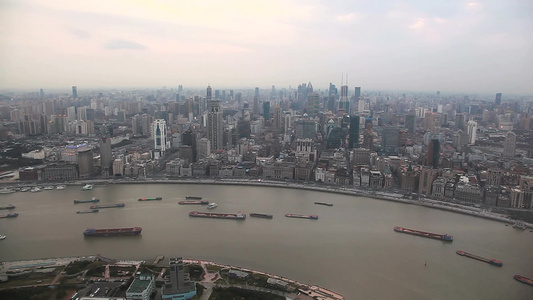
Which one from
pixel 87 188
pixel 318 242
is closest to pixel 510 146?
pixel 318 242

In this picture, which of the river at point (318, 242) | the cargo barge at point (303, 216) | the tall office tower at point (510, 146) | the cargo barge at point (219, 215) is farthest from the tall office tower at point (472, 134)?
the cargo barge at point (219, 215)

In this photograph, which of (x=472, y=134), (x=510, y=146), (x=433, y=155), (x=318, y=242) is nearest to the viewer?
(x=318, y=242)

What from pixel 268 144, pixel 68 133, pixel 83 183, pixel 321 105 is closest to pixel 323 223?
pixel 83 183

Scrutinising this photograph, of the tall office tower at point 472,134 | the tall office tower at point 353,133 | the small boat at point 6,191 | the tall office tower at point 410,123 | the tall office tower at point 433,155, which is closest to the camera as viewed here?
the small boat at point 6,191

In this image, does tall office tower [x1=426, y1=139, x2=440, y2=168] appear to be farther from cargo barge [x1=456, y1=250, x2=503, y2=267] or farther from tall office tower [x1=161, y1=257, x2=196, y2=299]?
tall office tower [x1=161, y1=257, x2=196, y2=299]

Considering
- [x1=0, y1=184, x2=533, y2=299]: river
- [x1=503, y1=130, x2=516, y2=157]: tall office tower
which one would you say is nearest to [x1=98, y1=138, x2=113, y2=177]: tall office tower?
[x1=0, y1=184, x2=533, y2=299]: river

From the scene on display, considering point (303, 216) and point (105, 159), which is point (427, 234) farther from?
point (105, 159)

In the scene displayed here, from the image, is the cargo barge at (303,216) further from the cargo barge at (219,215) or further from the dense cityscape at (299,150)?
the dense cityscape at (299,150)

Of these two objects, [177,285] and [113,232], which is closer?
[177,285]
